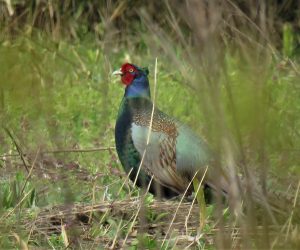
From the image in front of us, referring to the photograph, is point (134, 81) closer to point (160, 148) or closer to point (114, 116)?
point (160, 148)

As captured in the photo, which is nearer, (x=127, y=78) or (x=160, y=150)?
(x=160, y=150)

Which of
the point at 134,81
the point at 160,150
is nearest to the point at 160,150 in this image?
the point at 160,150

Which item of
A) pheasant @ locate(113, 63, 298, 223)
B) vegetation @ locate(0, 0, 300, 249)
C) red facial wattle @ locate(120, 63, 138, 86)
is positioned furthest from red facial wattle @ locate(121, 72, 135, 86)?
pheasant @ locate(113, 63, 298, 223)

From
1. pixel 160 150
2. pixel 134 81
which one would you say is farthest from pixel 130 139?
pixel 134 81

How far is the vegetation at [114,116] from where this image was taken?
2.15m

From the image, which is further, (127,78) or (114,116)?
(114,116)

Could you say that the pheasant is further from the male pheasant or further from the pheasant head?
the pheasant head

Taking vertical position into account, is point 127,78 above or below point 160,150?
above

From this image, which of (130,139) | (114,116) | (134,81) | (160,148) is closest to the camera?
(160,148)

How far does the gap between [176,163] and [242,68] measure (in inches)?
112

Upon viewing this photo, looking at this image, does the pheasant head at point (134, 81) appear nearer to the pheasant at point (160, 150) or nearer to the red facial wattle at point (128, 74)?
the red facial wattle at point (128, 74)

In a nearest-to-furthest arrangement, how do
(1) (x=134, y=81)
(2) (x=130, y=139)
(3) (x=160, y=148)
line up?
(3) (x=160, y=148) → (2) (x=130, y=139) → (1) (x=134, y=81)

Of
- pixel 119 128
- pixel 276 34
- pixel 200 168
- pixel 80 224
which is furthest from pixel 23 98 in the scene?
pixel 276 34

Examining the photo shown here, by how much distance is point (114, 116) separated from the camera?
696 cm
